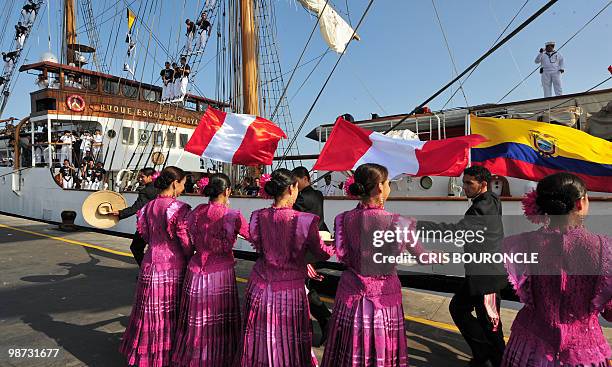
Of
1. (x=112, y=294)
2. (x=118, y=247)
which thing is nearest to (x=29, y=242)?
(x=118, y=247)

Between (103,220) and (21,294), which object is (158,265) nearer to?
(103,220)

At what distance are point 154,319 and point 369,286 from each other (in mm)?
1776

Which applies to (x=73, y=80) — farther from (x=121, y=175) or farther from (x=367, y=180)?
(x=367, y=180)

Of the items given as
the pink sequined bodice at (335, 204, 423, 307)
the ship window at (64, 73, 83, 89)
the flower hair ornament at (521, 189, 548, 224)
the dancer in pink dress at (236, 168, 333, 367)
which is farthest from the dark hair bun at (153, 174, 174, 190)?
the ship window at (64, 73, 83, 89)

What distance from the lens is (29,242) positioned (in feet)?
27.8

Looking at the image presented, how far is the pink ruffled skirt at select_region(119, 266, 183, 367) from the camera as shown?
9.91 feet

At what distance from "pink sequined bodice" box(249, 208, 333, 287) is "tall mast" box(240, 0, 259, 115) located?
24.2ft

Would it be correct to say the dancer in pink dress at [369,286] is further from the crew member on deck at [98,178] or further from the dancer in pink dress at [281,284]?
the crew member on deck at [98,178]

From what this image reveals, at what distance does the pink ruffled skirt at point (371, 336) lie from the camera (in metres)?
2.18

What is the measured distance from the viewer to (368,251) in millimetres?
2191

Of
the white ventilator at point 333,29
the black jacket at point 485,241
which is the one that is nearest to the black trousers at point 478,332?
the black jacket at point 485,241

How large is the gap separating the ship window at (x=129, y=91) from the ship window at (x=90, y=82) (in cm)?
96

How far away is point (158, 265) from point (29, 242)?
7.14 metres

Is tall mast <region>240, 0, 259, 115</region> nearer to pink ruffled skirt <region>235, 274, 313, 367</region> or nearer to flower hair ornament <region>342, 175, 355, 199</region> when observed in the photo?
flower hair ornament <region>342, 175, 355, 199</region>
